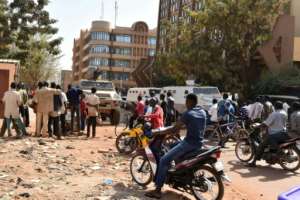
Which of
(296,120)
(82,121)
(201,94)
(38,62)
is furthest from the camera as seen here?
(38,62)

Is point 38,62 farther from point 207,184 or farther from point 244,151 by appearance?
point 207,184

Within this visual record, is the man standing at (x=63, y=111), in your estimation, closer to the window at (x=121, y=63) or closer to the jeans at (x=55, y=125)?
the jeans at (x=55, y=125)

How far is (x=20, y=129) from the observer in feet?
56.6

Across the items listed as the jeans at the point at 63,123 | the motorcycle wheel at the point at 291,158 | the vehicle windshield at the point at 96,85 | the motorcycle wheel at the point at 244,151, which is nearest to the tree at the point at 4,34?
Result: the vehicle windshield at the point at 96,85

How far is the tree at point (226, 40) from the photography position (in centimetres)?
3627

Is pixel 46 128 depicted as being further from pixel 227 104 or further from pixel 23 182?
pixel 23 182

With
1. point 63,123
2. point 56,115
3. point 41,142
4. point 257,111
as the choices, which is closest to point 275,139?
point 41,142

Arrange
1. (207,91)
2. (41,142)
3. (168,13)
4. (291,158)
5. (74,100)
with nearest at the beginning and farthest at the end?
(291,158) → (41,142) → (74,100) → (207,91) → (168,13)

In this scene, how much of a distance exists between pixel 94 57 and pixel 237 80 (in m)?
88.3

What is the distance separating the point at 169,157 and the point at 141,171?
4.47ft

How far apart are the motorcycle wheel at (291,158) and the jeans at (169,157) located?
15.8 feet

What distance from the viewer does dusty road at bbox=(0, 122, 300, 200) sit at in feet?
30.4

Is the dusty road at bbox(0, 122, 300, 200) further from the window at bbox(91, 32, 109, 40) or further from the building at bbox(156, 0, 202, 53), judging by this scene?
the window at bbox(91, 32, 109, 40)

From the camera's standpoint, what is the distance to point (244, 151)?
1447 centimetres
